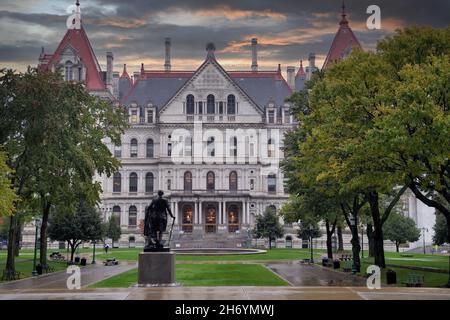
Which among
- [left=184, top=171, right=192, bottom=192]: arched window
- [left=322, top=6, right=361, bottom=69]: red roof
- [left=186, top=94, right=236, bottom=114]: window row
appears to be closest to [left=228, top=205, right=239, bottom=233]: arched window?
[left=184, top=171, right=192, bottom=192]: arched window

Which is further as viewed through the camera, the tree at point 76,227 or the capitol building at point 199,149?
the capitol building at point 199,149

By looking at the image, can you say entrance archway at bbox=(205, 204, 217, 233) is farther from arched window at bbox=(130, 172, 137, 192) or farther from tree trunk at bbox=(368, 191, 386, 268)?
tree trunk at bbox=(368, 191, 386, 268)

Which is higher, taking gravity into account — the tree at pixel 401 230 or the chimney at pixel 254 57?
the chimney at pixel 254 57

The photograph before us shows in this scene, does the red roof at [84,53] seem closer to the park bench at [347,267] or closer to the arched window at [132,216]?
the arched window at [132,216]

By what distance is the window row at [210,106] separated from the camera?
85812 mm

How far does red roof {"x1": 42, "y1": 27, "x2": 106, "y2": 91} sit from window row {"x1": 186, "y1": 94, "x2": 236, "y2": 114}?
41.3 ft

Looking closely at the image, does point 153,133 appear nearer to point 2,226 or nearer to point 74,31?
point 74,31

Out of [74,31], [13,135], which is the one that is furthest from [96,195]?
[74,31]

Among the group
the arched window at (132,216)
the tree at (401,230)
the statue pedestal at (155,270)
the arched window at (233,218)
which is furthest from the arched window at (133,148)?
the statue pedestal at (155,270)

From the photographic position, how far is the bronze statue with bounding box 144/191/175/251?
23.1 meters

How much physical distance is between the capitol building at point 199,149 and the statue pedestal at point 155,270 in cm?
5975

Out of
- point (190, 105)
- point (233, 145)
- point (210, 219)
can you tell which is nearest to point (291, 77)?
point (233, 145)

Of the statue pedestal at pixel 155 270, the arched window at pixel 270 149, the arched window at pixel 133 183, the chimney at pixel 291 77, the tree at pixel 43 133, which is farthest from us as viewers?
the chimney at pixel 291 77

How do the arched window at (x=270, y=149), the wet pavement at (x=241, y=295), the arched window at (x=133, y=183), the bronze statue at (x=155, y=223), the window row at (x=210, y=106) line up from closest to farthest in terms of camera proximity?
the wet pavement at (x=241, y=295)
the bronze statue at (x=155, y=223)
the window row at (x=210, y=106)
the arched window at (x=270, y=149)
the arched window at (x=133, y=183)
